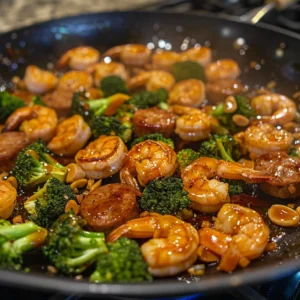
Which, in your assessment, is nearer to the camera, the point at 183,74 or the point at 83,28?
the point at 183,74

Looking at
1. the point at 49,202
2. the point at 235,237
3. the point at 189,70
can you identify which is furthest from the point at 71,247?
the point at 189,70

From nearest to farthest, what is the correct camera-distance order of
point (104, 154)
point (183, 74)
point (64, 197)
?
1. point (64, 197)
2. point (104, 154)
3. point (183, 74)

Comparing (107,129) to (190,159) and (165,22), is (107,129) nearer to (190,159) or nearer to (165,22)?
(190,159)

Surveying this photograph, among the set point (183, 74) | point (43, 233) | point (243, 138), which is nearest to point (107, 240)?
point (43, 233)

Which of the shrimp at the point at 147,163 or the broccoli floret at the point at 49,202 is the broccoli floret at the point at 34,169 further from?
the shrimp at the point at 147,163

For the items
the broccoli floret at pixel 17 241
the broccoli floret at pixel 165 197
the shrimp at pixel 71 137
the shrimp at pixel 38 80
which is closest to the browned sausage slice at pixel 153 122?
the shrimp at pixel 71 137

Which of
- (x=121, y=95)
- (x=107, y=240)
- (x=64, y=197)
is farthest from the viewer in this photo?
(x=121, y=95)
